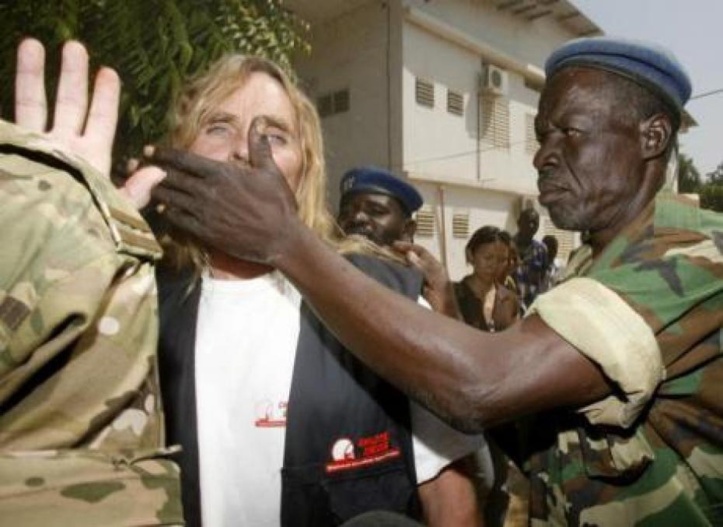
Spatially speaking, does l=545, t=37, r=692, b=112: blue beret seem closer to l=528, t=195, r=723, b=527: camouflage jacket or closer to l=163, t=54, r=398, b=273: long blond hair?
l=528, t=195, r=723, b=527: camouflage jacket

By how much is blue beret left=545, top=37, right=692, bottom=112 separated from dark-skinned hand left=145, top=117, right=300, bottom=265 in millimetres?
903

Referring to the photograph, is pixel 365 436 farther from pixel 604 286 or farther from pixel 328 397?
pixel 604 286

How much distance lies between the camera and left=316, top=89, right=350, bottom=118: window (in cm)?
1348

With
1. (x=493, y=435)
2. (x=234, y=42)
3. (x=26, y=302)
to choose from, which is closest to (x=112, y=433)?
(x=26, y=302)

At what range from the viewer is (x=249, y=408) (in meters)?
1.59

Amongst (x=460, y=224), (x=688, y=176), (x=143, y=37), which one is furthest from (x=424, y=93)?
(x=688, y=176)

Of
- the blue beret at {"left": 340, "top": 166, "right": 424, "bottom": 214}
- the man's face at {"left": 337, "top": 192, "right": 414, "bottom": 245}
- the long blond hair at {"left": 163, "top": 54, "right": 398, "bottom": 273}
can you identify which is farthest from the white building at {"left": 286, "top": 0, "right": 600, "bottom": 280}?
the long blond hair at {"left": 163, "top": 54, "right": 398, "bottom": 273}

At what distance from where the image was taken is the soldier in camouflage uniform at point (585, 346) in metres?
1.33

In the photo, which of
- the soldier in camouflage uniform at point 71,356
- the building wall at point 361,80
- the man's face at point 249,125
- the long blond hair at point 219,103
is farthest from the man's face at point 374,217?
the building wall at point 361,80

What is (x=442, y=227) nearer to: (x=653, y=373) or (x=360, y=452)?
(x=360, y=452)

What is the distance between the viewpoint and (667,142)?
5.51 ft

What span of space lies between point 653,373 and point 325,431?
2.47 feet

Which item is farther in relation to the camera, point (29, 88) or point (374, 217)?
point (374, 217)

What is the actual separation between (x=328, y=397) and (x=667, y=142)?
3.60ft
